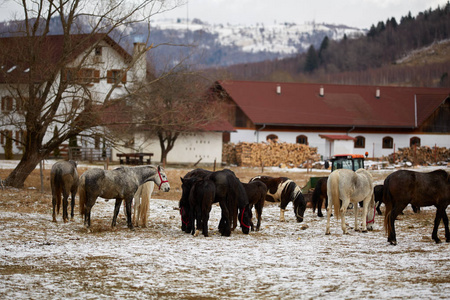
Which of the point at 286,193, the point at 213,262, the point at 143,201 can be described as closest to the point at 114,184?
the point at 143,201

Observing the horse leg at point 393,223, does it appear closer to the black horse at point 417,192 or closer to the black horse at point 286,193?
the black horse at point 417,192

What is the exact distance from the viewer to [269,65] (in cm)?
19425

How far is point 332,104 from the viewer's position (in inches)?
2168

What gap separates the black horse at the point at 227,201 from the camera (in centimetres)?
1319

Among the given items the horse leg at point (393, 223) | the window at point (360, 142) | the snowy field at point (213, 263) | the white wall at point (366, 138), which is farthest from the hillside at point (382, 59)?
the snowy field at point (213, 263)

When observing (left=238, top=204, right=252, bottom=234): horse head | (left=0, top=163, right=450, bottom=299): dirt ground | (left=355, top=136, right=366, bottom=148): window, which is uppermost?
(left=355, top=136, right=366, bottom=148): window

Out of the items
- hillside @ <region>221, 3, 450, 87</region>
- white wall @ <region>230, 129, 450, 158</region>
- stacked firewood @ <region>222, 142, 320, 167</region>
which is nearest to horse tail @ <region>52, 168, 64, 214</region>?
stacked firewood @ <region>222, 142, 320, 167</region>

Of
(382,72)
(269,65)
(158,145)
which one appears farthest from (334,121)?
(269,65)

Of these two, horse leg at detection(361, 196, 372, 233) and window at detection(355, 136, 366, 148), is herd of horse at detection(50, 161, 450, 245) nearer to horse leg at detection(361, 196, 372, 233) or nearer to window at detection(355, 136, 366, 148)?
horse leg at detection(361, 196, 372, 233)

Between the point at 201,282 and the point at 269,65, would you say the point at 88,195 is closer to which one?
the point at 201,282

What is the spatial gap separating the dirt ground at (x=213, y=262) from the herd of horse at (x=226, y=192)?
449 millimetres

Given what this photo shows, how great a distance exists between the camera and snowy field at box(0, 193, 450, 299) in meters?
7.92

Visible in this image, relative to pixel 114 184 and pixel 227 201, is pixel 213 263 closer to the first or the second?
pixel 227 201

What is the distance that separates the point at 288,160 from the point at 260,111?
894 centimetres
